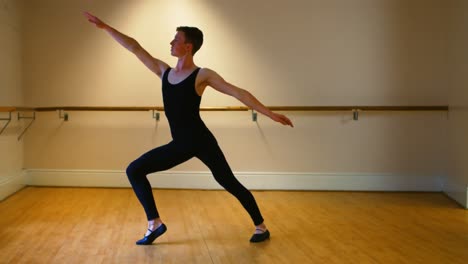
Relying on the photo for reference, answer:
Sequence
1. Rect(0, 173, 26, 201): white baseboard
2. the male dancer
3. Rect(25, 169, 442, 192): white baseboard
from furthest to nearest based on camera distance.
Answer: Rect(25, 169, 442, 192): white baseboard
Rect(0, 173, 26, 201): white baseboard
the male dancer

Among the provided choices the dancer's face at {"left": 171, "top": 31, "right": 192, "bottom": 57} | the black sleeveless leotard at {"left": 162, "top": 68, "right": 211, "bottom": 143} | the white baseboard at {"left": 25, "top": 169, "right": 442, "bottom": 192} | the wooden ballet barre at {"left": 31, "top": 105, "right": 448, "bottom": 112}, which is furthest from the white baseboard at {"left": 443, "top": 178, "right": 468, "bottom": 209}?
the dancer's face at {"left": 171, "top": 31, "right": 192, "bottom": 57}

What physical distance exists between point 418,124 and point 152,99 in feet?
9.14

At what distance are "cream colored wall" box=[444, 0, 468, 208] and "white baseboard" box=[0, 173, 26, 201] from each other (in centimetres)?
411

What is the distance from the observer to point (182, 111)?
329 cm

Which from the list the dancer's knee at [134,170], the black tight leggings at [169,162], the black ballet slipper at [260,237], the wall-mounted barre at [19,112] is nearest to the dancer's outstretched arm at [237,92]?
the black tight leggings at [169,162]

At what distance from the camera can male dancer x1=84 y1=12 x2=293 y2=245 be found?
327cm

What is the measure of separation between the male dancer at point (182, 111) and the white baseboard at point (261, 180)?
2131mm

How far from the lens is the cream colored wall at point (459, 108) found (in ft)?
15.9

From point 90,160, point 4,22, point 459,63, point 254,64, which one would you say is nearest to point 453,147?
point 459,63

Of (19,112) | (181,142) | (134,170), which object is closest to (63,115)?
(19,112)

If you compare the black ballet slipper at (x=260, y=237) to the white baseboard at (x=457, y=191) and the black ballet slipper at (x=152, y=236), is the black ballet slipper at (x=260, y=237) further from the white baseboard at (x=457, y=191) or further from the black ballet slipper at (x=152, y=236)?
the white baseboard at (x=457, y=191)

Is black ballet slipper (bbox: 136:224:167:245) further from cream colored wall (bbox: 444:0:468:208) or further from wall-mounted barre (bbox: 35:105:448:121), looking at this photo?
cream colored wall (bbox: 444:0:468:208)

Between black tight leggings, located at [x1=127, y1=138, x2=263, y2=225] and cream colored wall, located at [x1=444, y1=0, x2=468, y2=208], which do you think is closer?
black tight leggings, located at [x1=127, y1=138, x2=263, y2=225]

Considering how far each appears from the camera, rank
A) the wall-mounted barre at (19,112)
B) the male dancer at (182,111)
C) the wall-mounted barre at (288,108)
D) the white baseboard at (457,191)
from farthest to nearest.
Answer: the wall-mounted barre at (288,108) → the white baseboard at (457,191) → the wall-mounted barre at (19,112) → the male dancer at (182,111)
